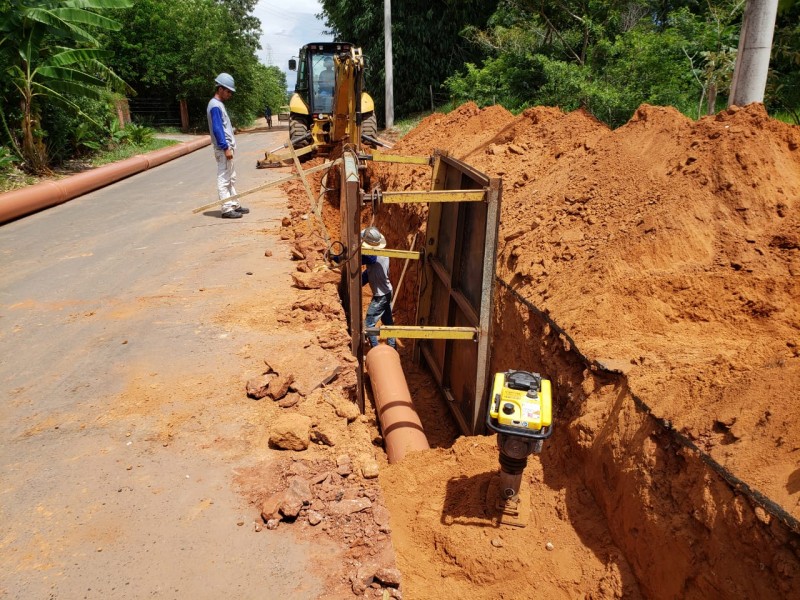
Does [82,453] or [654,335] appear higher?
[654,335]

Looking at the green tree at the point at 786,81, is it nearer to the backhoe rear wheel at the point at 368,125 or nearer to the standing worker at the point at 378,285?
the standing worker at the point at 378,285

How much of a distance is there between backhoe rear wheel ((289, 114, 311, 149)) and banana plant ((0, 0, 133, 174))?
4.77 metres

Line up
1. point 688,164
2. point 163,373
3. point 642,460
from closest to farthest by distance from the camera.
→ point 642,460, point 163,373, point 688,164

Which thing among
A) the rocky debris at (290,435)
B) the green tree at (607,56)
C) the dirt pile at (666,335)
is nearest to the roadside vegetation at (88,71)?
the green tree at (607,56)

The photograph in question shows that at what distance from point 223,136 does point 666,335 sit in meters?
7.33

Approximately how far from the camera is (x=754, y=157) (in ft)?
14.7

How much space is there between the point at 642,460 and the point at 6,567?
324cm

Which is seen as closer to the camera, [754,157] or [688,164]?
[754,157]

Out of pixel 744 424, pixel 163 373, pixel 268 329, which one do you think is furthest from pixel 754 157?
pixel 163 373

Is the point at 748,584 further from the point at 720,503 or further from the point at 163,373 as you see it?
the point at 163,373

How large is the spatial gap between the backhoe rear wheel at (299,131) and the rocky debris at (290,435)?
1067 centimetres

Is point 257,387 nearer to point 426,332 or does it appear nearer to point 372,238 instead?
point 426,332

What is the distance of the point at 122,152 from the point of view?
17.8m

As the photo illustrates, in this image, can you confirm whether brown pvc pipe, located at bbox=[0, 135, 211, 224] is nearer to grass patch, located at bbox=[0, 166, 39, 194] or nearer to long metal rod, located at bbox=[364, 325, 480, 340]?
grass patch, located at bbox=[0, 166, 39, 194]
